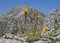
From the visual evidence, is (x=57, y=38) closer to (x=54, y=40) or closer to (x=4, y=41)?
(x=54, y=40)

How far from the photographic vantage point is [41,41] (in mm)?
10539

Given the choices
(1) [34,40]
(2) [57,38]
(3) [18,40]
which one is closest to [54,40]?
(2) [57,38]

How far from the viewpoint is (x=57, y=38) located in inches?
423

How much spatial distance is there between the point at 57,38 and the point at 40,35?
926 millimetres

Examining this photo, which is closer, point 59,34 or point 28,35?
point 28,35

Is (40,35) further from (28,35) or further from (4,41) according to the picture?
(4,41)

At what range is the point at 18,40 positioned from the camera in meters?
10.6

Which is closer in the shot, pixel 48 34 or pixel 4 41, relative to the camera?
pixel 4 41

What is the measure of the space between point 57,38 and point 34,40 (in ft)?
3.38

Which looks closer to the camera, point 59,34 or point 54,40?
point 54,40

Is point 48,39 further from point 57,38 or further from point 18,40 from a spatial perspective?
point 18,40

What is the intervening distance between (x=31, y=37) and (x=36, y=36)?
20.1 inches

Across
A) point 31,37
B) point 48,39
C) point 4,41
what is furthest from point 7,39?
point 48,39

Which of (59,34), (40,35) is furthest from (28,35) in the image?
(59,34)
